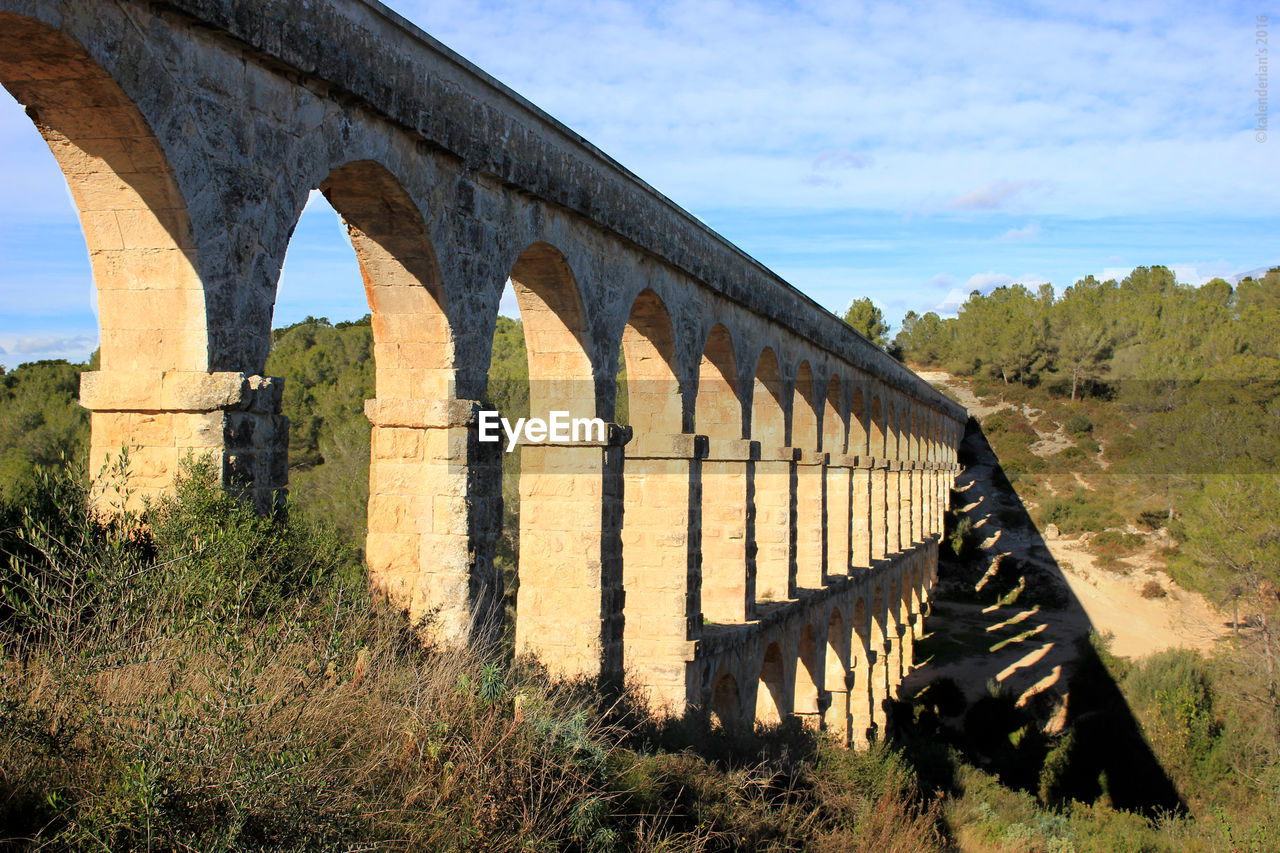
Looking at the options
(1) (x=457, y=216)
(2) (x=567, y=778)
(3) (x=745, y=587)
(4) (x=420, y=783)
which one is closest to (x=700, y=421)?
(3) (x=745, y=587)

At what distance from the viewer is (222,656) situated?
3326 mm

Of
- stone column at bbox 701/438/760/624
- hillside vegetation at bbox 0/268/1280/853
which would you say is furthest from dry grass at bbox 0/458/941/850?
stone column at bbox 701/438/760/624

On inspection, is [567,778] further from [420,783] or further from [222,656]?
[222,656]

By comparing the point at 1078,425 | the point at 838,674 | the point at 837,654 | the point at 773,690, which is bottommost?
the point at 838,674

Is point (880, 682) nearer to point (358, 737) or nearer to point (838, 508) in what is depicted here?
point (838, 508)

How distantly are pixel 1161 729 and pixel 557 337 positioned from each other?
15.4 m

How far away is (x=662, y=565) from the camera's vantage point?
29.2 feet

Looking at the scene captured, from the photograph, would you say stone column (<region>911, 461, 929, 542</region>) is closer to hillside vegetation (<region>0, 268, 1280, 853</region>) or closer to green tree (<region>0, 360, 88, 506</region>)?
hillside vegetation (<region>0, 268, 1280, 853</region>)

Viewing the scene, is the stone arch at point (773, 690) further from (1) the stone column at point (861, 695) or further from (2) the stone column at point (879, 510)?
(2) the stone column at point (879, 510)

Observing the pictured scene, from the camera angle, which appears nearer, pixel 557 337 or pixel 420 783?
pixel 420 783

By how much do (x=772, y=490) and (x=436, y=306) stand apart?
7.04 metres

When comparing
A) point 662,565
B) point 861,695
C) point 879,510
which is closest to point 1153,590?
point 879,510

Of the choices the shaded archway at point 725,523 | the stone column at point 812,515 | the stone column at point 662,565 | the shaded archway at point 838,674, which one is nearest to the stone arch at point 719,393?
the shaded archway at point 725,523

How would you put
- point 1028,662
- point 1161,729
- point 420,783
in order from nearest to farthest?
1. point 420,783
2. point 1161,729
3. point 1028,662
